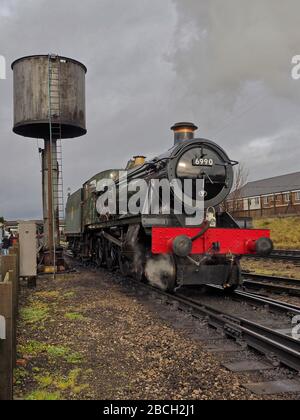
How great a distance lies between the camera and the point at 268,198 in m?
45.4

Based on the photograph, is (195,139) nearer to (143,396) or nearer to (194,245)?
(194,245)

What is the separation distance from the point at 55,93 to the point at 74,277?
18.0 feet

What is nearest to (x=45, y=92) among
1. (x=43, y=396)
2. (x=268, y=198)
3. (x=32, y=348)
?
(x=32, y=348)

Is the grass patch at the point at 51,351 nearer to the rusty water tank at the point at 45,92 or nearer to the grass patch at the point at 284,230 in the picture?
the rusty water tank at the point at 45,92

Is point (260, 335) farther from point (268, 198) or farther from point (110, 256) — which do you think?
point (268, 198)

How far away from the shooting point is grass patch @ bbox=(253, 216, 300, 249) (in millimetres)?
24697

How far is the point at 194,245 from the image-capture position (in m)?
8.40

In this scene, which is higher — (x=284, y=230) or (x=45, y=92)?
(x=45, y=92)

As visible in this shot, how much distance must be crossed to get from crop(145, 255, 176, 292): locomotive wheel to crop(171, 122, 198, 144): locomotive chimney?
8.60 ft

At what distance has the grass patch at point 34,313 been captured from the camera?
691cm

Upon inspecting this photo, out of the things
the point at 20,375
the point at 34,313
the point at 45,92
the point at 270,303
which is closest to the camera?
the point at 20,375

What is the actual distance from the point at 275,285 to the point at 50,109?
8.14 meters

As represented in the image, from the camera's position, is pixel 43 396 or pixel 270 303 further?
pixel 270 303

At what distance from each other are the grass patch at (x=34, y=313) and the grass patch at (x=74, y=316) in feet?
1.12
